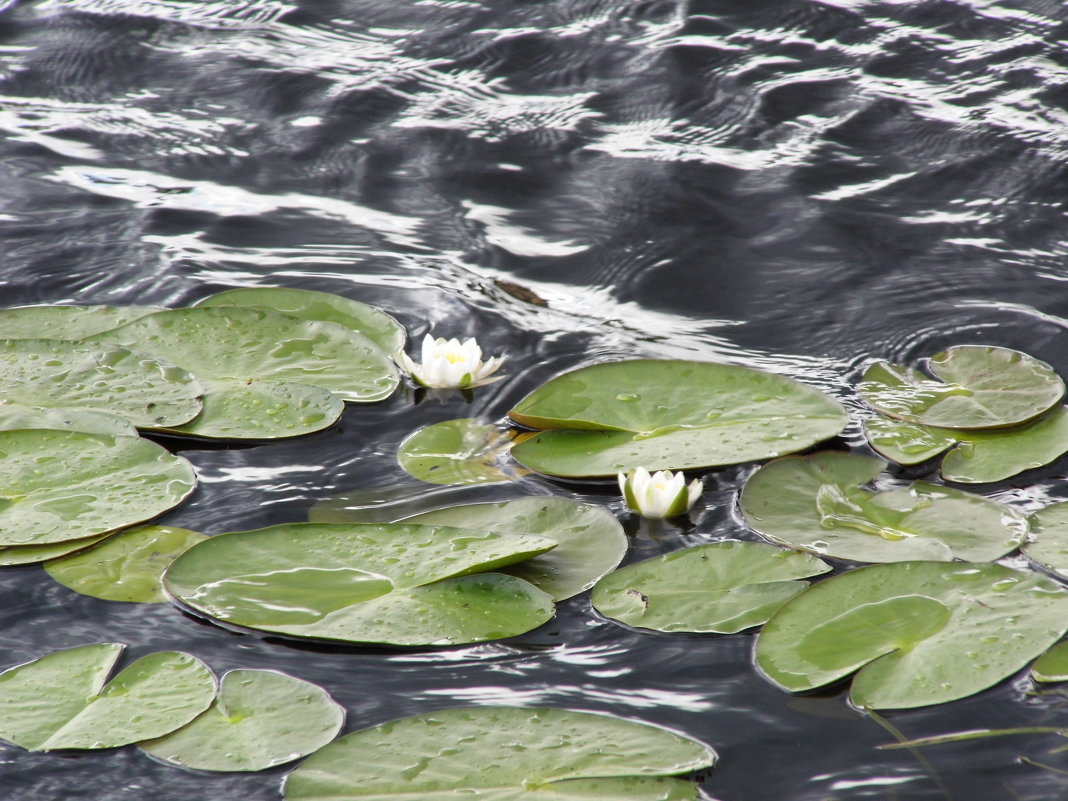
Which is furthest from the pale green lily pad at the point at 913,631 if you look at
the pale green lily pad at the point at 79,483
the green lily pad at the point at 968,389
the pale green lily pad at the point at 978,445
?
the pale green lily pad at the point at 79,483

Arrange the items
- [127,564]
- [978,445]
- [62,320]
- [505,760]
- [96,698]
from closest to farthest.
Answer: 1. [505,760]
2. [96,698]
3. [127,564]
4. [978,445]
5. [62,320]

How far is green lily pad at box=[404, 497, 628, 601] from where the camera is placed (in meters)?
2.06

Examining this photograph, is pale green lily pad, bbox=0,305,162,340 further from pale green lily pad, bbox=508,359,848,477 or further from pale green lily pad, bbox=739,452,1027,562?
pale green lily pad, bbox=739,452,1027,562

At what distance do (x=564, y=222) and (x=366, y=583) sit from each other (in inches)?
78.6

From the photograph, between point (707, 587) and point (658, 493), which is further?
point (658, 493)

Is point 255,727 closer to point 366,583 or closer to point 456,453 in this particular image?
point 366,583

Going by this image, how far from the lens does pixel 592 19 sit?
16.4 ft

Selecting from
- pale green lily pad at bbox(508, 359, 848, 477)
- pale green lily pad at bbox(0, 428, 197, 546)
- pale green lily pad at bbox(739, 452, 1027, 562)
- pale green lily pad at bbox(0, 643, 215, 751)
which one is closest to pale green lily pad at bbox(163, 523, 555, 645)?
pale green lily pad at bbox(0, 643, 215, 751)

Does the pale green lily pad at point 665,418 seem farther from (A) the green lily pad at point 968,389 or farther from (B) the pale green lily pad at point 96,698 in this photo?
(B) the pale green lily pad at point 96,698

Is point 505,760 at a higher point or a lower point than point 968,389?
lower

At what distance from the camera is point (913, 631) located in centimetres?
185

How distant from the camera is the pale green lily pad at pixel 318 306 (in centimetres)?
297

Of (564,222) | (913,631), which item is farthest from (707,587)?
(564,222)

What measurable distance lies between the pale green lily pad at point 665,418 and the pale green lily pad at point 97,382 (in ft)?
2.80
